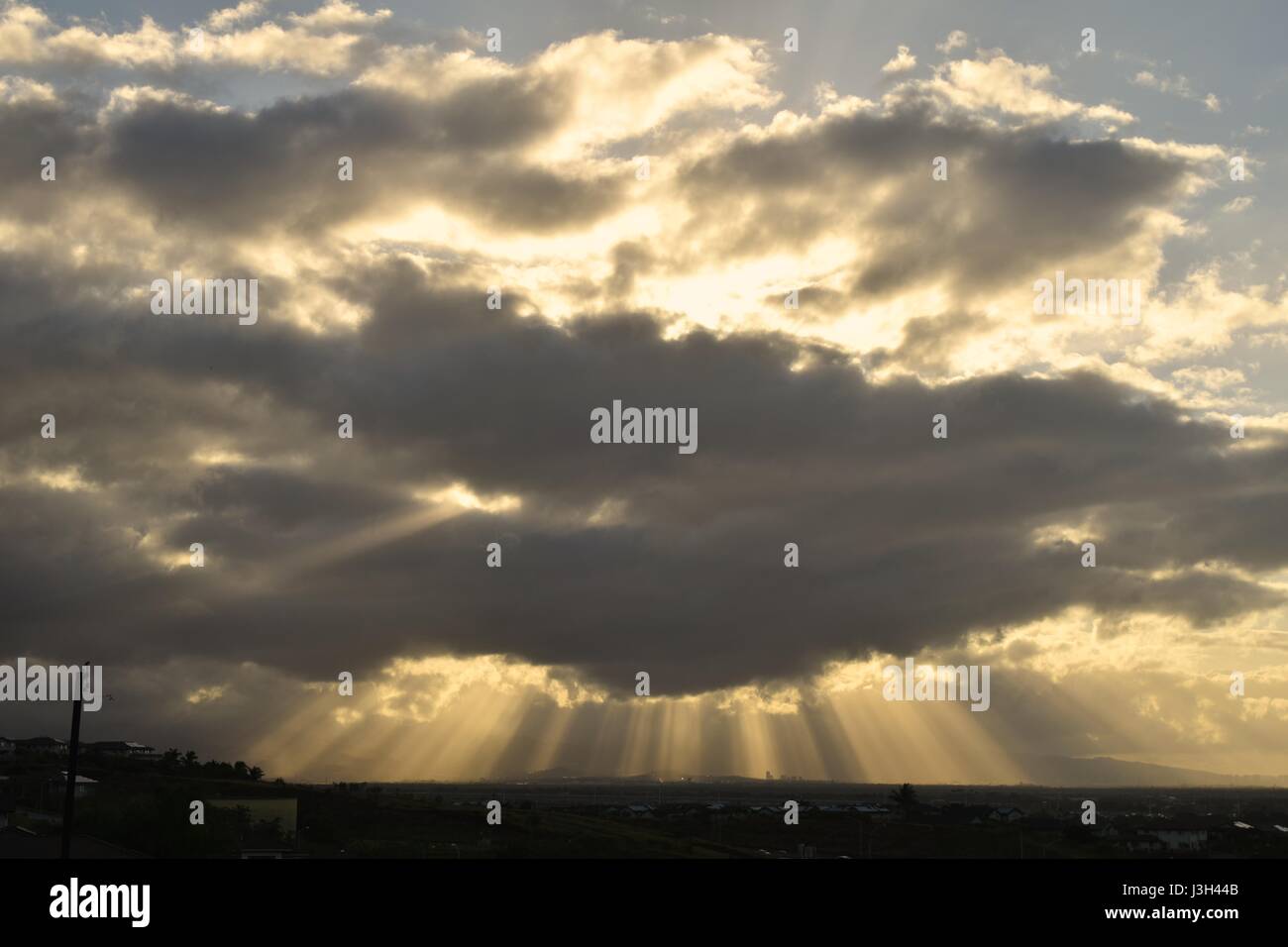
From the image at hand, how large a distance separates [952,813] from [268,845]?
106407 mm

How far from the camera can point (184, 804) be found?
91.2 meters

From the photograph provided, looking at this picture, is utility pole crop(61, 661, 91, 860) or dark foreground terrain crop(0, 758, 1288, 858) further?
dark foreground terrain crop(0, 758, 1288, 858)

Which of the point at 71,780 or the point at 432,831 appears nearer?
the point at 71,780

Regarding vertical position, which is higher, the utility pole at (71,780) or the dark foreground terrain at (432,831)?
the utility pole at (71,780)

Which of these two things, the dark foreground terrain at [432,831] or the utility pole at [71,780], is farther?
the dark foreground terrain at [432,831]

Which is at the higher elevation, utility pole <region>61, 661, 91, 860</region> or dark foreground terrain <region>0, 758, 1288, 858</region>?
utility pole <region>61, 661, 91, 860</region>
